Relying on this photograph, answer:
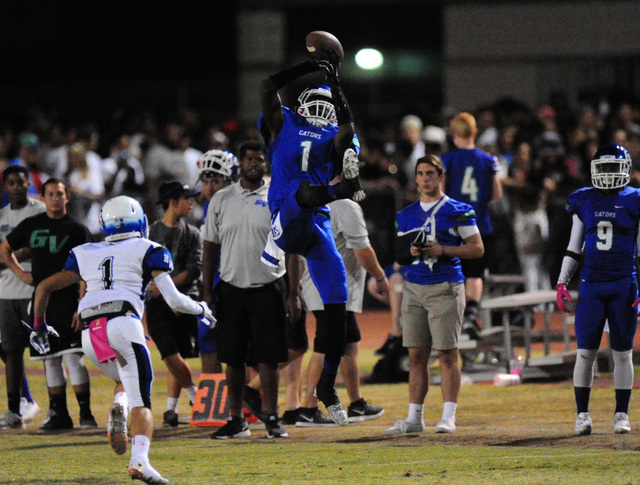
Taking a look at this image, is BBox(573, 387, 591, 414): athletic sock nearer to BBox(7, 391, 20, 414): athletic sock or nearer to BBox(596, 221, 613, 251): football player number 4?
BBox(596, 221, 613, 251): football player number 4

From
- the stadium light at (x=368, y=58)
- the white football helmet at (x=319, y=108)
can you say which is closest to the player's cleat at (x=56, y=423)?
the white football helmet at (x=319, y=108)

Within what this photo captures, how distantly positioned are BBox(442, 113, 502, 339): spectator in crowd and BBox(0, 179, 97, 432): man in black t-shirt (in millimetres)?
3967

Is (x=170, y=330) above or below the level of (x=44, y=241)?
below

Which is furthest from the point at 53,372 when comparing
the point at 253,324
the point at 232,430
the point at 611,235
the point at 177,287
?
the point at 611,235

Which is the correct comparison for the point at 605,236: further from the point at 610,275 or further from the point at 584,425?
the point at 584,425

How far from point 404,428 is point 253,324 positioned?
58.1 inches

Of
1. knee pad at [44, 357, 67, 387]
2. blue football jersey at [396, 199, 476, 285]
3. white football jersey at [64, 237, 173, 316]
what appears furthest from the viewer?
knee pad at [44, 357, 67, 387]

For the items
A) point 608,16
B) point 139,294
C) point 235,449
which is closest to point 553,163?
point 608,16

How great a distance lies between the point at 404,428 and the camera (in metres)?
10.0

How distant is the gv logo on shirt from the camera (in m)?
10.8

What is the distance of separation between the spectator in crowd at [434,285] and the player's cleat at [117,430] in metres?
2.82

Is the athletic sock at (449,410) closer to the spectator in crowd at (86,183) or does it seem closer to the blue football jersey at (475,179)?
the blue football jersey at (475,179)

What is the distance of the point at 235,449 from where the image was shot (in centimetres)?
948

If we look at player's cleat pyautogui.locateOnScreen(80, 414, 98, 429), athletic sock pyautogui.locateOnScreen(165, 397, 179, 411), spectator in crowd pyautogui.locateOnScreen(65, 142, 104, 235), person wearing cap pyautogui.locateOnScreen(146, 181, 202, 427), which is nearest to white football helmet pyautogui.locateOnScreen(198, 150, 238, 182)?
person wearing cap pyautogui.locateOnScreen(146, 181, 202, 427)
